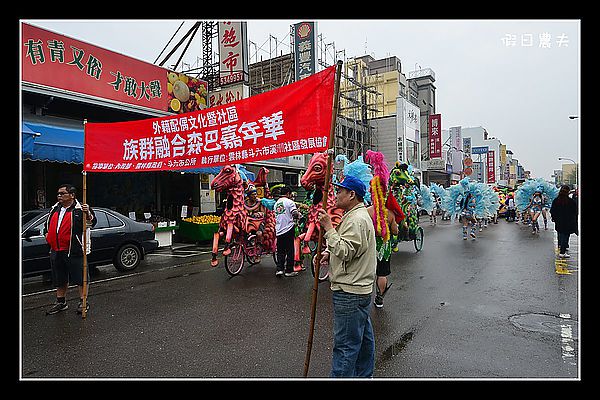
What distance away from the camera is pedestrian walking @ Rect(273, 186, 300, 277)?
27.8 feet

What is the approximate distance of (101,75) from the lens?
13125 millimetres

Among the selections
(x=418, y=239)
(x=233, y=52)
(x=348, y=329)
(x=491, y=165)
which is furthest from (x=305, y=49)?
(x=491, y=165)

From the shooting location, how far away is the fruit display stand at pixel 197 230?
1409cm

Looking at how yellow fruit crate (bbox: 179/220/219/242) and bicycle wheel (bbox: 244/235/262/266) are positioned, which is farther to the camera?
yellow fruit crate (bbox: 179/220/219/242)

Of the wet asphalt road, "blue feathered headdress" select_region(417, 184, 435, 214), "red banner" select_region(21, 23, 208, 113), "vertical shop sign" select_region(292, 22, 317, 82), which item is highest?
"vertical shop sign" select_region(292, 22, 317, 82)

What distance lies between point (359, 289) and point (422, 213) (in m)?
30.4

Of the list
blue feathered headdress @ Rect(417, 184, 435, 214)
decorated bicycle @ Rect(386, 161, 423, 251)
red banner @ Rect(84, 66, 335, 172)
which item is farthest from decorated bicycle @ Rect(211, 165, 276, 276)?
blue feathered headdress @ Rect(417, 184, 435, 214)

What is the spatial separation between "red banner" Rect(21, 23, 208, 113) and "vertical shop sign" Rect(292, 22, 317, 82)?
6.68 m

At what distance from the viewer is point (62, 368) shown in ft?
14.0

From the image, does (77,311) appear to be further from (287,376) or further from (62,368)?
(287,376)

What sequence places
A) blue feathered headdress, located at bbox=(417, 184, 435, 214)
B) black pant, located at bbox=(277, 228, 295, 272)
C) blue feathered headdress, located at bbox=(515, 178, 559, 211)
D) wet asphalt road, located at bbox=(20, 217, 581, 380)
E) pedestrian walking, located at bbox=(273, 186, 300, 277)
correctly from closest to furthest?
wet asphalt road, located at bbox=(20, 217, 581, 380), pedestrian walking, located at bbox=(273, 186, 300, 277), black pant, located at bbox=(277, 228, 295, 272), blue feathered headdress, located at bbox=(515, 178, 559, 211), blue feathered headdress, located at bbox=(417, 184, 435, 214)

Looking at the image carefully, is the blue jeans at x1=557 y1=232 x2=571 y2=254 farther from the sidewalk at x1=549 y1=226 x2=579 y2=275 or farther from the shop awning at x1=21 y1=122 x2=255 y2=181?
the shop awning at x1=21 y1=122 x2=255 y2=181

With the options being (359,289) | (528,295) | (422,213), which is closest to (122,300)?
(359,289)

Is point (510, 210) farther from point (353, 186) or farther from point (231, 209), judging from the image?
point (353, 186)
